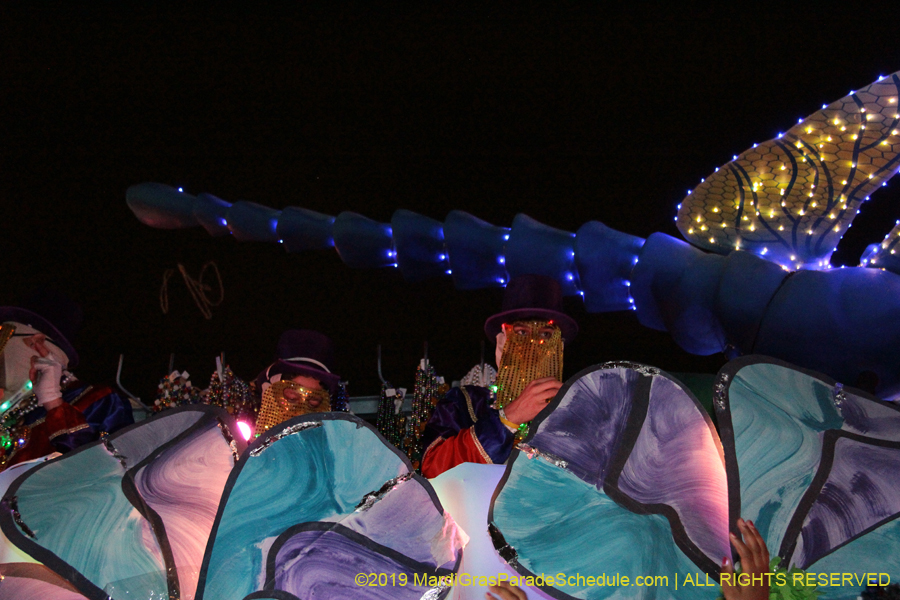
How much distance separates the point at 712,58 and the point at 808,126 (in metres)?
1.20

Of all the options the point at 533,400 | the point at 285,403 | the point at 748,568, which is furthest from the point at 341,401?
the point at 748,568

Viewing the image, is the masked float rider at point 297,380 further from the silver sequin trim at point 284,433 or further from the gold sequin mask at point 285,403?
the silver sequin trim at point 284,433

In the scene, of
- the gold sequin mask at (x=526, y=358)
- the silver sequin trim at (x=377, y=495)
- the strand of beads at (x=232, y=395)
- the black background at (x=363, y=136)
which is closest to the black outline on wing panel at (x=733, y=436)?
the silver sequin trim at (x=377, y=495)

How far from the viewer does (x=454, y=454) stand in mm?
2164

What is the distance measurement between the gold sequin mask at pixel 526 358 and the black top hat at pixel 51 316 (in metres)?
2.18

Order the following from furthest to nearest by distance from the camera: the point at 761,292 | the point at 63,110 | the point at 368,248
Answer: the point at 63,110 < the point at 368,248 < the point at 761,292

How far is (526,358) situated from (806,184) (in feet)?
4.45

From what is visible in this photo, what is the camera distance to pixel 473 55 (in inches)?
156

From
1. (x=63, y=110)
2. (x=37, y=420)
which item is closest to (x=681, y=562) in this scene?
(x=37, y=420)

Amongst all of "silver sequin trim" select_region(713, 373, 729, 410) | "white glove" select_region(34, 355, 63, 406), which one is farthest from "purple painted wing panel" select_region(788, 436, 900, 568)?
"white glove" select_region(34, 355, 63, 406)

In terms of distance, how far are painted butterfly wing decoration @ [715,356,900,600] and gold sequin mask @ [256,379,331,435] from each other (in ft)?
5.24

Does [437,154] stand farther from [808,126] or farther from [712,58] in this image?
[808,126]

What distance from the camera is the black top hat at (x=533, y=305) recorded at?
8.27 feet

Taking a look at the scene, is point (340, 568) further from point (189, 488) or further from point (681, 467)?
point (681, 467)
